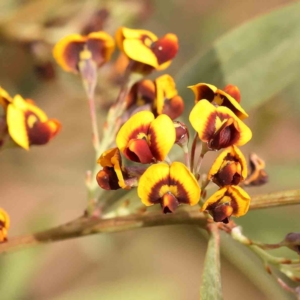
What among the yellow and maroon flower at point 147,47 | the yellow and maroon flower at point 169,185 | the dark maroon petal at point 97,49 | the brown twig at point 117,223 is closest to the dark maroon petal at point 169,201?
the yellow and maroon flower at point 169,185

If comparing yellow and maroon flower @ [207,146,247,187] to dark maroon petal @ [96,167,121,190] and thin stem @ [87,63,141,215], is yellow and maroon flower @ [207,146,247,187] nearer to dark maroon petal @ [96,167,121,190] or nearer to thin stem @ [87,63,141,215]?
dark maroon petal @ [96,167,121,190]

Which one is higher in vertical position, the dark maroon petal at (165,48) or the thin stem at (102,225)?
the dark maroon petal at (165,48)

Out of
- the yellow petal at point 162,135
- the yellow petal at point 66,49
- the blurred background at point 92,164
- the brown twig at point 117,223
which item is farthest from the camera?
the blurred background at point 92,164

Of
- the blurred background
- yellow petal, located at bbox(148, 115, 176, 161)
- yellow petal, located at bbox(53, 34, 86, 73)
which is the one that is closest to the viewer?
yellow petal, located at bbox(148, 115, 176, 161)

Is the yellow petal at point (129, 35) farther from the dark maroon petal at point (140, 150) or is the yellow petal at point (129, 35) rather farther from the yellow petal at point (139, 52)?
the dark maroon petal at point (140, 150)

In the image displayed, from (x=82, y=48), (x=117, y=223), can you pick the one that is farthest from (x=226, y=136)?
(x=82, y=48)

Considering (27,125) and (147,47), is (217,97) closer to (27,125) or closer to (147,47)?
(147,47)

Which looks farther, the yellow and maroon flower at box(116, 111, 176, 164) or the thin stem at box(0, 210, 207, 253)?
the thin stem at box(0, 210, 207, 253)

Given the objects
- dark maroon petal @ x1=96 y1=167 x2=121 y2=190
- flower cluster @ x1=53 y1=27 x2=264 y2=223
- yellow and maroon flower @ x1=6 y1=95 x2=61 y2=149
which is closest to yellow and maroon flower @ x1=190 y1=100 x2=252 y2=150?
flower cluster @ x1=53 y1=27 x2=264 y2=223
